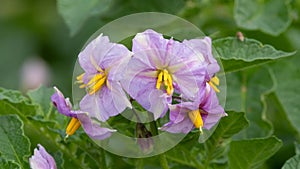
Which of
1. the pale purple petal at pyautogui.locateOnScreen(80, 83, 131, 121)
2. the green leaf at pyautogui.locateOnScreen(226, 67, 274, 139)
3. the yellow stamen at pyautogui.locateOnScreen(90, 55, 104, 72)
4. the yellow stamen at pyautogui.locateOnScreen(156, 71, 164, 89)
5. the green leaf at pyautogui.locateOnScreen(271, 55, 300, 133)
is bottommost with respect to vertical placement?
the green leaf at pyautogui.locateOnScreen(271, 55, 300, 133)

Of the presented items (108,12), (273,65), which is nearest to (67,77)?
(108,12)

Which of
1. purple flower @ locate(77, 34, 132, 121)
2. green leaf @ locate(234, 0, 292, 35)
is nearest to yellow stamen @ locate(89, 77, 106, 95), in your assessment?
purple flower @ locate(77, 34, 132, 121)

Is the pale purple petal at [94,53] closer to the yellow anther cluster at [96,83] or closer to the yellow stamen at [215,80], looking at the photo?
the yellow anther cluster at [96,83]

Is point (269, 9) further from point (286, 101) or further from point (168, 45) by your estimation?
point (168, 45)

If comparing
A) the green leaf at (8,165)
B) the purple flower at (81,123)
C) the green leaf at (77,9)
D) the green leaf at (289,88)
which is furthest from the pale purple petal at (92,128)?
the green leaf at (289,88)

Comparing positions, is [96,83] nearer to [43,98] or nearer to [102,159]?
[102,159]

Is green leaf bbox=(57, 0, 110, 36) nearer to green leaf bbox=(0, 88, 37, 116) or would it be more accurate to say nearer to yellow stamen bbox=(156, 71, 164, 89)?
green leaf bbox=(0, 88, 37, 116)
